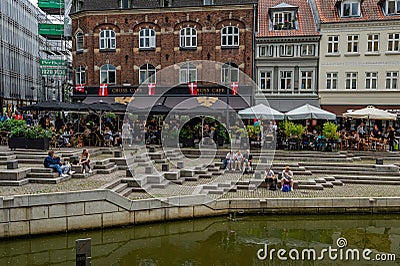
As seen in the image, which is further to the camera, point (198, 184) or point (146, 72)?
point (146, 72)

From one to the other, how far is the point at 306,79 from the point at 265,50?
3725 mm

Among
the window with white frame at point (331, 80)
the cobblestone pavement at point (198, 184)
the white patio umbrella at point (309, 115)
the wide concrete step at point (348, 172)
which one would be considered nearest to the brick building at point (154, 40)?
the window with white frame at point (331, 80)

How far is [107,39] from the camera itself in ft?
105

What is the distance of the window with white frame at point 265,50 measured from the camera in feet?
97.3

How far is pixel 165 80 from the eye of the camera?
32031mm

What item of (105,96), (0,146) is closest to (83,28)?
(105,96)

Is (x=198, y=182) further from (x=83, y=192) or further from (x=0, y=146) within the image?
(x=0, y=146)

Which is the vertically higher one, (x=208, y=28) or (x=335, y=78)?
(x=208, y=28)

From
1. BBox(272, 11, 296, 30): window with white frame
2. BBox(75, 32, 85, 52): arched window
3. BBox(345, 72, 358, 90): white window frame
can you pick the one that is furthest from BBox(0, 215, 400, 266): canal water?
BBox(75, 32, 85, 52): arched window

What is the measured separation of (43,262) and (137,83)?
23.0 m

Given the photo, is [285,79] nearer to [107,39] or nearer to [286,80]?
[286,80]

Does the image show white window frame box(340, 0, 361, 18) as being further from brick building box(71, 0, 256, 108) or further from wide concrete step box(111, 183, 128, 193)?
wide concrete step box(111, 183, 128, 193)

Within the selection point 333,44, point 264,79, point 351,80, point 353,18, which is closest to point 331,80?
point 351,80

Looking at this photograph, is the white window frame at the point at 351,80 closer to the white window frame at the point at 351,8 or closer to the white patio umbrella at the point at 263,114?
the white window frame at the point at 351,8
